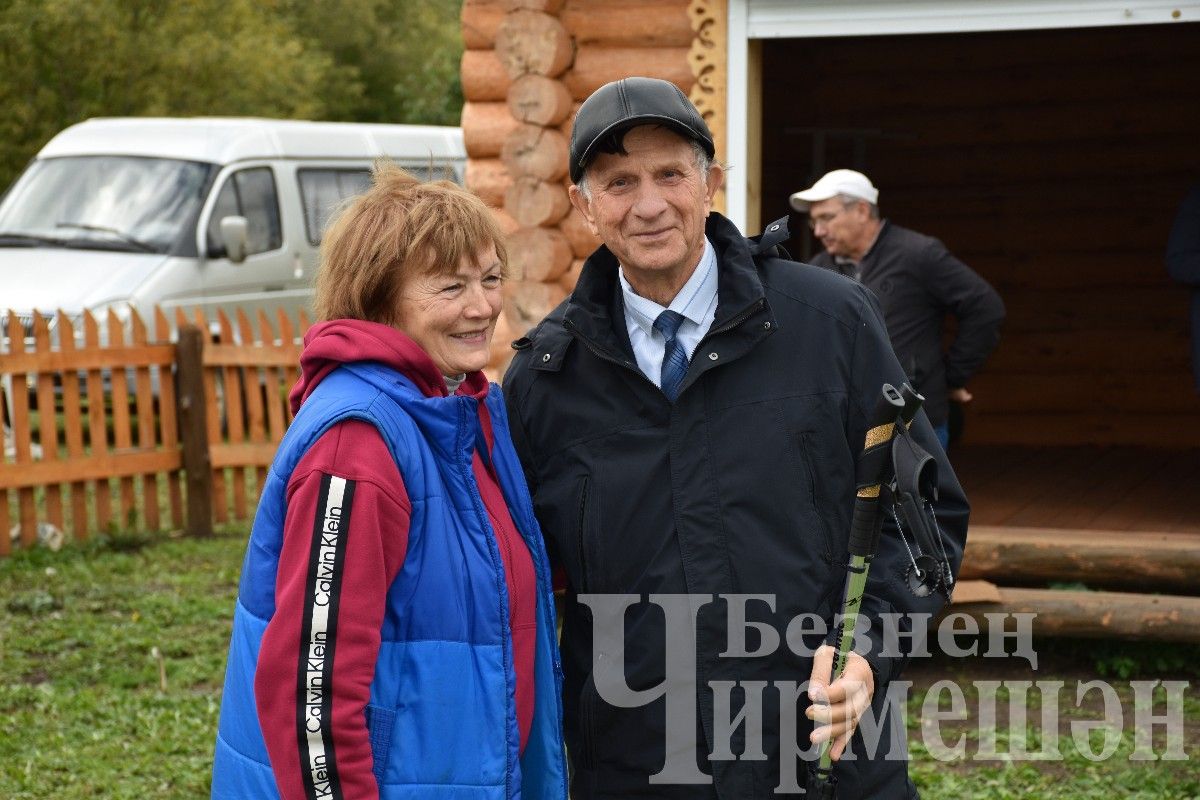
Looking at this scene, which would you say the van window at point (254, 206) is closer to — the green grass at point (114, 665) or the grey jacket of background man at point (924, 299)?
the green grass at point (114, 665)

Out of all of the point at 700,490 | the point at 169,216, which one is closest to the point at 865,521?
the point at 700,490

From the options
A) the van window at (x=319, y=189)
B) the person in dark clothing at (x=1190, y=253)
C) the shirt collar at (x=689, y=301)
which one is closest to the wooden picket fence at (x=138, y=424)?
the van window at (x=319, y=189)

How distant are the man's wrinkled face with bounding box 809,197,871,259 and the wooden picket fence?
Result: 14.0 ft

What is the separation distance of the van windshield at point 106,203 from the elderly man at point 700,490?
10054mm

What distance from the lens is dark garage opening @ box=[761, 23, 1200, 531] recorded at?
32.3ft

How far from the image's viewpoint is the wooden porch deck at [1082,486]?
7.09 meters

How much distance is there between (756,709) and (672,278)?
771 mm

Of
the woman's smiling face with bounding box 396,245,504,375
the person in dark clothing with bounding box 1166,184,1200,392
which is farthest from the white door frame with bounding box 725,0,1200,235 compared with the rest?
the woman's smiling face with bounding box 396,245,504,375

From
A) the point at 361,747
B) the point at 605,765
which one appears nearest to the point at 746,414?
the point at 605,765

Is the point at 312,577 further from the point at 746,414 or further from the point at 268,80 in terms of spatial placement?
the point at 268,80

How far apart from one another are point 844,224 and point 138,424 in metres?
4.87

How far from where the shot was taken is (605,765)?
2557 mm

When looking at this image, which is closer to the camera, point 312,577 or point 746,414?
point 312,577

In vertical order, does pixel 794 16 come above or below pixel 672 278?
above
